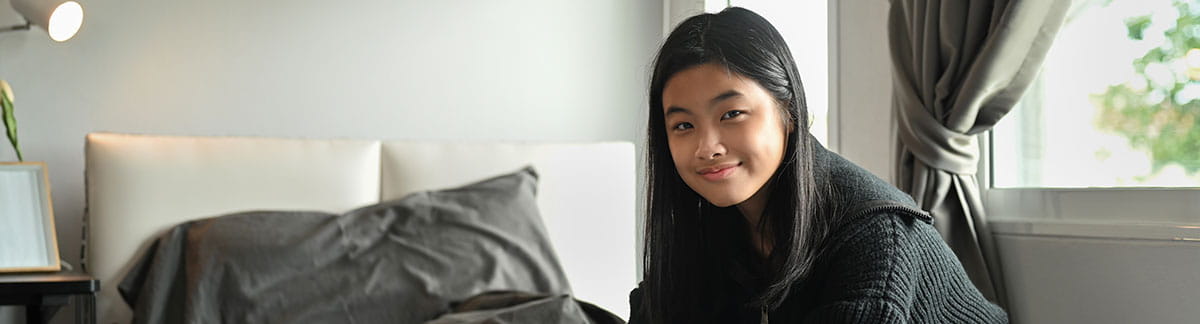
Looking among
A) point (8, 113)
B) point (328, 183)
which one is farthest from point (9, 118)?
point (328, 183)

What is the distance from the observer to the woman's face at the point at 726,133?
1.17 meters

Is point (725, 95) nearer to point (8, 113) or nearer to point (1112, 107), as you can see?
point (1112, 107)

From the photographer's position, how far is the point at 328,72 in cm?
292

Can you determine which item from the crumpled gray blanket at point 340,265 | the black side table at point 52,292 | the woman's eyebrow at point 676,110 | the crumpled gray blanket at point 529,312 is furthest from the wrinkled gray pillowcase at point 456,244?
the woman's eyebrow at point 676,110

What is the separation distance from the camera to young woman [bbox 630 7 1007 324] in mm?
1153

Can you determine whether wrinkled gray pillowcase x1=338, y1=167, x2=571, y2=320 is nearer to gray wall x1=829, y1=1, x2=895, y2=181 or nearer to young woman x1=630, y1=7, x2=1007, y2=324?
gray wall x1=829, y1=1, x2=895, y2=181

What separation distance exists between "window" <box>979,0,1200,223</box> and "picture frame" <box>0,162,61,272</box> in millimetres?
2065

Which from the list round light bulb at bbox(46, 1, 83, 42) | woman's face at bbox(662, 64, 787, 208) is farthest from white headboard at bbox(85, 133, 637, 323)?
woman's face at bbox(662, 64, 787, 208)

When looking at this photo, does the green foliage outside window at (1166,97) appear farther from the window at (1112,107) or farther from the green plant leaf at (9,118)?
the green plant leaf at (9,118)

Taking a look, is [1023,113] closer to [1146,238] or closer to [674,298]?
[1146,238]

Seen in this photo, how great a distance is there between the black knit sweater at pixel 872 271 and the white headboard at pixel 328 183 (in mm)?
1451

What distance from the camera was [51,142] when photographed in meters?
2.59

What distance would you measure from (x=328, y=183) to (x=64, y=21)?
2.34ft

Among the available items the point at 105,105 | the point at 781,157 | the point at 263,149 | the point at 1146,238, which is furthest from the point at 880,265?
the point at 105,105
